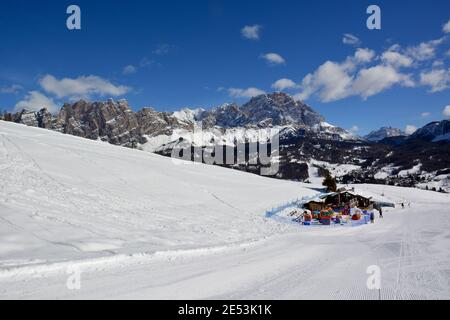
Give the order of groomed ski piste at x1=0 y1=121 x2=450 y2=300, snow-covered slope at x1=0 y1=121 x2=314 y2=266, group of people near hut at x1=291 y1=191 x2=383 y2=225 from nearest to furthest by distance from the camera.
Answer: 1. groomed ski piste at x1=0 y1=121 x2=450 y2=300
2. snow-covered slope at x1=0 y1=121 x2=314 y2=266
3. group of people near hut at x1=291 y1=191 x2=383 y2=225

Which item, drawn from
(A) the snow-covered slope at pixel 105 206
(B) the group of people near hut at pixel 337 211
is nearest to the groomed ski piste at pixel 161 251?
(A) the snow-covered slope at pixel 105 206

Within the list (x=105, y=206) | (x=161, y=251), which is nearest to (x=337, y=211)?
(x=105, y=206)

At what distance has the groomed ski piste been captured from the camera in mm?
9711

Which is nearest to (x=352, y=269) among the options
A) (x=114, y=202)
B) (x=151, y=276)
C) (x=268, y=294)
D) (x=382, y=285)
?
(x=382, y=285)

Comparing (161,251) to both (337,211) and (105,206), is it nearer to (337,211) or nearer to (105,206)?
(105,206)

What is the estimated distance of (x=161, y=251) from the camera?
15703 millimetres

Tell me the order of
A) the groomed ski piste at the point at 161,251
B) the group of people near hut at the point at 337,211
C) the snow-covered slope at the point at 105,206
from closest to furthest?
1. the groomed ski piste at the point at 161,251
2. the snow-covered slope at the point at 105,206
3. the group of people near hut at the point at 337,211

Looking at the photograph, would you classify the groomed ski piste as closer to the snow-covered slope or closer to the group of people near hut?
the snow-covered slope

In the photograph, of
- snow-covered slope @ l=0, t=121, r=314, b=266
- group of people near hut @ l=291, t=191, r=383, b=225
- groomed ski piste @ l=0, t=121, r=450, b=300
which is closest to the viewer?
groomed ski piste @ l=0, t=121, r=450, b=300

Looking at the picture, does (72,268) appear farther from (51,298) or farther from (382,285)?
(382,285)

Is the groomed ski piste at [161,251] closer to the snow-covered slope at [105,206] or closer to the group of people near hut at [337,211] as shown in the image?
the snow-covered slope at [105,206]

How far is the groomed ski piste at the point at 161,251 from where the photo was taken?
9.71 m

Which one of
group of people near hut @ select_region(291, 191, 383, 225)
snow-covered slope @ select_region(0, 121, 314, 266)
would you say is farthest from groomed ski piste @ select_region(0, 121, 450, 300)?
group of people near hut @ select_region(291, 191, 383, 225)

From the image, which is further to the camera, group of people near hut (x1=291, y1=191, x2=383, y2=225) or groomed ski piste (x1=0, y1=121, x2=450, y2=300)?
group of people near hut (x1=291, y1=191, x2=383, y2=225)
